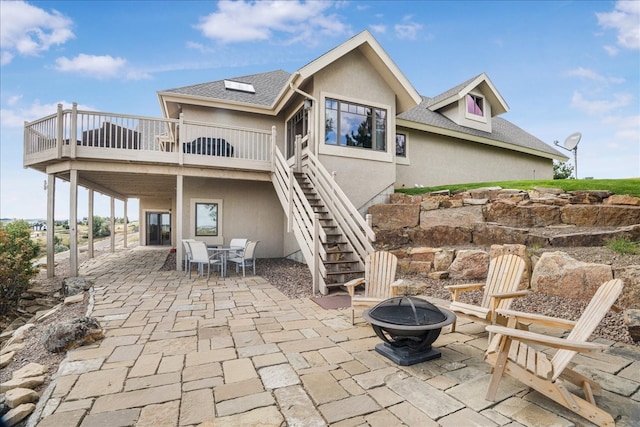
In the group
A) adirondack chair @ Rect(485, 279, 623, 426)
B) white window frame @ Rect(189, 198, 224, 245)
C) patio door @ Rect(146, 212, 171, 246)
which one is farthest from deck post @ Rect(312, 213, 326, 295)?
patio door @ Rect(146, 212, 171, 246)

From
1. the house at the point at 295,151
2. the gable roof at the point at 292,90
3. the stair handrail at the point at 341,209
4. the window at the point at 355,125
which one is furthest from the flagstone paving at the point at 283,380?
the gable roof at the point at 292,90

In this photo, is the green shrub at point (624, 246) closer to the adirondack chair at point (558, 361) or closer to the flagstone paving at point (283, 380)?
the flagstone paving at point (283, 380)

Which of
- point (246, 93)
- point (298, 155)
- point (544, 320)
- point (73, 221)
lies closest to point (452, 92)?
point (298, 155)

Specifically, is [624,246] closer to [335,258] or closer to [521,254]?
[521,254]

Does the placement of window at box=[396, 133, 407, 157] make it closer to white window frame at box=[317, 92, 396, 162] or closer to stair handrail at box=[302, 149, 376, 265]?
white window frame at box=[317, 92, 396, 162]

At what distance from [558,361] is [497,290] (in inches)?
71.7

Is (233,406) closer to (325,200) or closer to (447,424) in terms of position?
(447,424)

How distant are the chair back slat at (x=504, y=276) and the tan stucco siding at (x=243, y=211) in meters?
8.20

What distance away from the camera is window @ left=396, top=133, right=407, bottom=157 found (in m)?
11.4

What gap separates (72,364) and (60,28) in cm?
1030

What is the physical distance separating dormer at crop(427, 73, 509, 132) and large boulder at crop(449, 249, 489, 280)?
29.2 feet

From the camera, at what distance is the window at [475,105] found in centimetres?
1316

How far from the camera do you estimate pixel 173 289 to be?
634 cm

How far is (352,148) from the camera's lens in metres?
9.16
